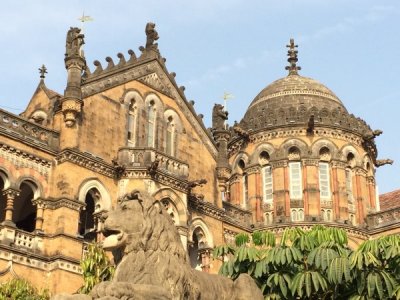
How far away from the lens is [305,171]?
33094mm

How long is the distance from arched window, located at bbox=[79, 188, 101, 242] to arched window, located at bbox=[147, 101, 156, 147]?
11.1 feet

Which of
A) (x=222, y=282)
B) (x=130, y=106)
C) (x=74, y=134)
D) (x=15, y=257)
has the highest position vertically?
(x=130, y=106)

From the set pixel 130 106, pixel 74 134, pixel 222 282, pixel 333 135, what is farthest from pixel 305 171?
pixel 222 282

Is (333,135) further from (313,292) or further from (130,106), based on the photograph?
(313,292)

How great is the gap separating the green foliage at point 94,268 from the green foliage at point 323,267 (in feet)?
10.8

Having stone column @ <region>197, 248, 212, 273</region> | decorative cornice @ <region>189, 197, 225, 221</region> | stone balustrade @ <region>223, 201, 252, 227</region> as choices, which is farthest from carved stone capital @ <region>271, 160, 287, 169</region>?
stone column @ <region>197, 248, 212, 273</region>

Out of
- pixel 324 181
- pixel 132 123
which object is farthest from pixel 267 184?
pixel 132 123

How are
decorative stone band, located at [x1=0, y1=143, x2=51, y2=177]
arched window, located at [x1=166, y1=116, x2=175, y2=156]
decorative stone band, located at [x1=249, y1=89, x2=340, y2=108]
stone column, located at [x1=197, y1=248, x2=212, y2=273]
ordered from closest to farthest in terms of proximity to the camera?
decorative stone band, located at [x1=0, y1=143, x2=51, y2=177]
stone column, located at [x1=197, y1=248, x2=212, y2=273]
arched window, located at [x1=166, y1=116, x2=175, y2=156]
decorative stone band, located at [x1=249, y1=89, x2=340, y2=108]

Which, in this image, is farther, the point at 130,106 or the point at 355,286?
the point at 130,106

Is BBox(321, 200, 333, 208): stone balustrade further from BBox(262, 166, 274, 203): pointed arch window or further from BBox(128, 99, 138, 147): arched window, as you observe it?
BBox(128, 99, 138, 147): arched window

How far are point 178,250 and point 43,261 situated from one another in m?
15.7

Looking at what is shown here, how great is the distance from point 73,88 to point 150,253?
59.6ft

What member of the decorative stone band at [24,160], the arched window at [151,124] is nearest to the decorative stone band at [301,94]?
the arched window at [151,124]

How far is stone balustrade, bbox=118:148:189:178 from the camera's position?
26438 mm
